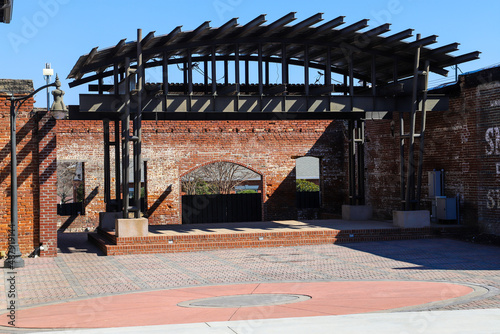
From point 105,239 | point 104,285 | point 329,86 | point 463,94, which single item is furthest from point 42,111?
point 463,94

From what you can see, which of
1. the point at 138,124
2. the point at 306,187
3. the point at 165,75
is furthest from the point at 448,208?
the point at 306,187

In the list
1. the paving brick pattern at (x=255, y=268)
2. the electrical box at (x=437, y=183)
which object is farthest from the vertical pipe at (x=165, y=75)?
the electrical box at (x=437, y=183)

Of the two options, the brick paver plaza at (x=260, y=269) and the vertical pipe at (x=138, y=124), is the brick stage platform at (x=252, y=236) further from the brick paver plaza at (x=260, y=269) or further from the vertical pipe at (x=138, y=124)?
the vertical pipe at (x=138, y=124)

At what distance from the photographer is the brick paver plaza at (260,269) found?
12438 mm

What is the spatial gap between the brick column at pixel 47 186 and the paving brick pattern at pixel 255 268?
63cm

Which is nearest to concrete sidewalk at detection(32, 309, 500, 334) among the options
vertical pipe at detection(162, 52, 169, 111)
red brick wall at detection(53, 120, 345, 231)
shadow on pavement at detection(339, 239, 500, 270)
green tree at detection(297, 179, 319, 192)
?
shadow on pavement at detection(339, 239, 500, 270)

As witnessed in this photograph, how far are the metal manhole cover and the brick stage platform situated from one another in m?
8.00

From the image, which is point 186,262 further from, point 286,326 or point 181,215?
point 181,215

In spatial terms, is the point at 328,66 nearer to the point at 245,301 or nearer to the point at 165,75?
the point at 165,75

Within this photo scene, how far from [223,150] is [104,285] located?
16.6 m

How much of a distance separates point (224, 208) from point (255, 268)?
15789mm

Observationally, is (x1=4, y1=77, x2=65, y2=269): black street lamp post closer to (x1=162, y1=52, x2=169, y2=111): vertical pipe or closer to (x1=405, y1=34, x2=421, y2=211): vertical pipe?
(x1=162, y1=52, x2=169, y2=111): vertical pipe

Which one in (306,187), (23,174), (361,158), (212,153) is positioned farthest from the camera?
(306,187)

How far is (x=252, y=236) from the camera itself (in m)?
19.9
